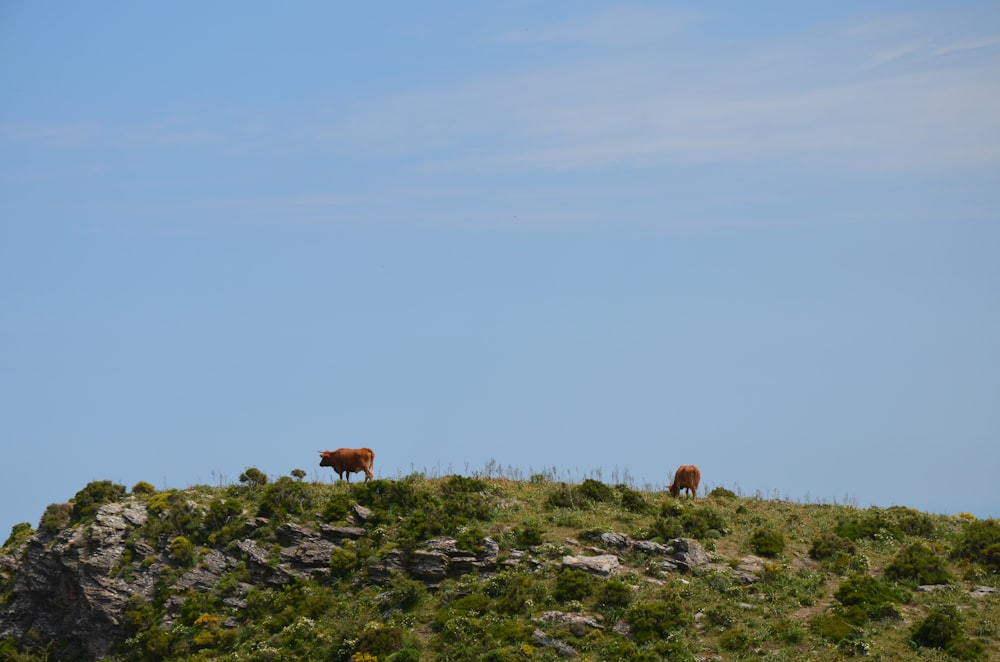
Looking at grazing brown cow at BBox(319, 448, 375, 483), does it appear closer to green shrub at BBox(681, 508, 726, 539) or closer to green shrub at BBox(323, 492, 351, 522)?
green shrub at BBox(323, 492, 351, 522)

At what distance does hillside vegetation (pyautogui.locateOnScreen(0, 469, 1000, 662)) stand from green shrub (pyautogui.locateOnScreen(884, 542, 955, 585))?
0.08 metres

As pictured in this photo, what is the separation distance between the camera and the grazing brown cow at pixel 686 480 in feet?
171

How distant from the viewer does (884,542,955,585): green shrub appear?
42.6 metres

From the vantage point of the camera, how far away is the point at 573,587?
4181cm

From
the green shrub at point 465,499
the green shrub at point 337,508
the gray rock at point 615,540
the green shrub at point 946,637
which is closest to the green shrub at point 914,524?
the green shrub at point 946,637

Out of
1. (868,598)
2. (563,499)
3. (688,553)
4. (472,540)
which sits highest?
(563,499)

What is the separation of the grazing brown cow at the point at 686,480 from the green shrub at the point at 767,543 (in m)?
6.51

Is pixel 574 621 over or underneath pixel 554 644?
over

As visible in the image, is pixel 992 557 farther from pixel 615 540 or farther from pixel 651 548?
pixel 615 540

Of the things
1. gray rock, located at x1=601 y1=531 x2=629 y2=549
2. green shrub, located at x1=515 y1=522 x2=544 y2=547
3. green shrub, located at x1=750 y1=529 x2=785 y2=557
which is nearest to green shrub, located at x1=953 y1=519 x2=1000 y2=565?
green shrub, located at x1=750 y1=529 x2=785 y2=557

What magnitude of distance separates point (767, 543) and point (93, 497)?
1247 inches

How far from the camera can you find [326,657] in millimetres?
41281

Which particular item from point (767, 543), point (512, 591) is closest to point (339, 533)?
point (512, 591)

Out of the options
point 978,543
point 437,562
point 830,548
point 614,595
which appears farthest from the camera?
point 978,543
